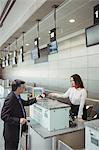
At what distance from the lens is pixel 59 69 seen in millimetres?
8016

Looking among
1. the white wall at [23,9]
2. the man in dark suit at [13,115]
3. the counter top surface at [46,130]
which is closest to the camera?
the counter top surface at [46,130]

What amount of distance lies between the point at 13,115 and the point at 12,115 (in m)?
0.01

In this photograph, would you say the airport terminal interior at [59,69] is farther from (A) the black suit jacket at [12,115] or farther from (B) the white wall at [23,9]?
(A) the black suit jacket at [12,115]

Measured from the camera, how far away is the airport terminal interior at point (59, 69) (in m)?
2.30

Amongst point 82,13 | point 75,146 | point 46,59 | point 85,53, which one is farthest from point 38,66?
point 75,146

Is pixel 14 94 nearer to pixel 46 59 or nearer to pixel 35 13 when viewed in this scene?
pixel 35 13

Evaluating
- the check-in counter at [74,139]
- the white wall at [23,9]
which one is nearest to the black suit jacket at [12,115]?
the check-in counter at [74,139]

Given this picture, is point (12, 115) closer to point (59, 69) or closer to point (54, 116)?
point (54, 116)

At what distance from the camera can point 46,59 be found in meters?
9.26

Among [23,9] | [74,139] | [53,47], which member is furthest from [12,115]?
[23,9]

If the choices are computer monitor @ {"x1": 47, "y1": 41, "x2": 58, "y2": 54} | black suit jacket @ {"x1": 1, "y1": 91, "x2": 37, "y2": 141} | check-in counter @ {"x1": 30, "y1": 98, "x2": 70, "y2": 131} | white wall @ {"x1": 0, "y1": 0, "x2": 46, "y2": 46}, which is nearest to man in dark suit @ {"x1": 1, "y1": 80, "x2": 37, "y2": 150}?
black suit jacket @ {"x1": 1, "y1": 91, "x2": 37, "y2": 141}

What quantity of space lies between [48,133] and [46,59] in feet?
23.5

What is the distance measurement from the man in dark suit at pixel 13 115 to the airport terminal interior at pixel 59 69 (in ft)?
0.38

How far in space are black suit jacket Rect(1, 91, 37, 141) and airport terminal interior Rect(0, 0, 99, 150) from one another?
15 centimetres
